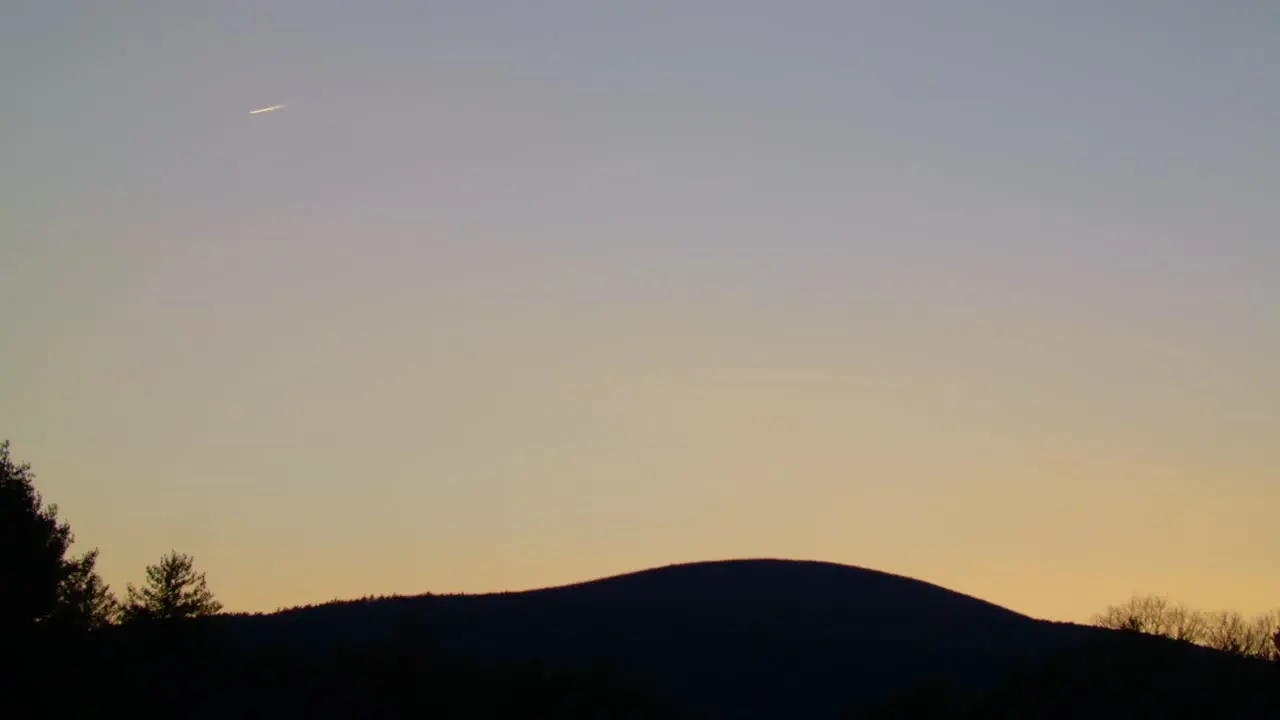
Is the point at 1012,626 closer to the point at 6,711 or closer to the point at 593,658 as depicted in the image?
the point at 593,658

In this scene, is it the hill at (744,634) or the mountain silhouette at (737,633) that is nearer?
the hill at (744,634)

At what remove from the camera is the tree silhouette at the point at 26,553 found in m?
65.4

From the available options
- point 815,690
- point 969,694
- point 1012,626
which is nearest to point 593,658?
point 815,690

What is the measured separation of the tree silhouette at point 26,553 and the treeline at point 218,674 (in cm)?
7

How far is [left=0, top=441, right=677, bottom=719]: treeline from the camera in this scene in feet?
191

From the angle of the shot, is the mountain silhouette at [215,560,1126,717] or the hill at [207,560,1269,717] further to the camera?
the mountain silhouette at [215,560,1126,717]

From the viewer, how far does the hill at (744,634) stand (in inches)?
2501

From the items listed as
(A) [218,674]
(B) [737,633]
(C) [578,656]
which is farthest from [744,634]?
(A) [218,674]

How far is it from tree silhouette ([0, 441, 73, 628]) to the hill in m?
8.71

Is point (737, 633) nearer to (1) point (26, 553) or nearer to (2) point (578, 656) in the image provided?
(2) point (578, 656)

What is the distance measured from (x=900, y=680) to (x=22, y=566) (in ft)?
133

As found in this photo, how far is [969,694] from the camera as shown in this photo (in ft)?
202

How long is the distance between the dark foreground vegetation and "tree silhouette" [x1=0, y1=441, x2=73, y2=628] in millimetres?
103

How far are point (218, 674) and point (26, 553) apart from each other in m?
12.9
